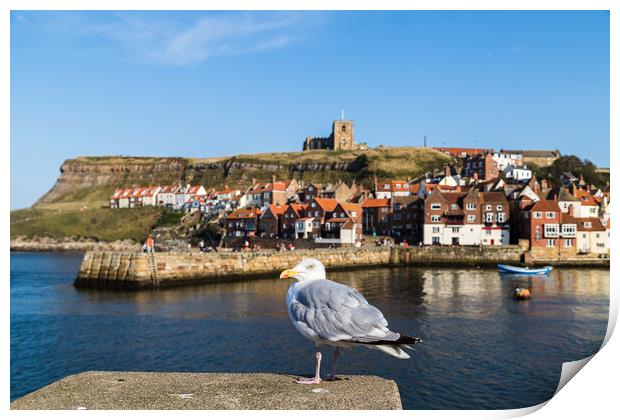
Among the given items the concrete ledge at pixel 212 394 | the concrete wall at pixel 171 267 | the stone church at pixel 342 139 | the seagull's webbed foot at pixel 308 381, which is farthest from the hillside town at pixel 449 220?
the stone church at pixel 342 139

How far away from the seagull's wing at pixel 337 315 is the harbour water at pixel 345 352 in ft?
27.3

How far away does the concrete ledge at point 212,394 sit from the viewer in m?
6.12

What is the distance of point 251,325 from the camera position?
977 inches

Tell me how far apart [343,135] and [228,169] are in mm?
32794

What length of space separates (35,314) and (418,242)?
143 ft

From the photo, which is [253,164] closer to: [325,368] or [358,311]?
[325,368]

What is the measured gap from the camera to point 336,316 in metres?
6.45

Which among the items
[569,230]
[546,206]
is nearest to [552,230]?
[569,230]

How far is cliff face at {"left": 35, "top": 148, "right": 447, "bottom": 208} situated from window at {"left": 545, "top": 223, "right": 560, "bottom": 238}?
55194 mm

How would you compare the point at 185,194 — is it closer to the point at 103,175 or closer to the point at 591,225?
the point at 103,175

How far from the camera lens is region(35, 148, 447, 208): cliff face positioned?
123250mm

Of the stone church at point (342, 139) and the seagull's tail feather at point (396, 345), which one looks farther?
the stone church at point (342, 139)

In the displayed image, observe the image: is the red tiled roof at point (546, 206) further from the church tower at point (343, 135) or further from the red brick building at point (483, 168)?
the church tower at point (343, 135)

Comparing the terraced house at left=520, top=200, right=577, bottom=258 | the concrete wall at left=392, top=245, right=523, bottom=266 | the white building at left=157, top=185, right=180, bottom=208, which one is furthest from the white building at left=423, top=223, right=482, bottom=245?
the white building at left=157, top=185, right=180, bottom=208
